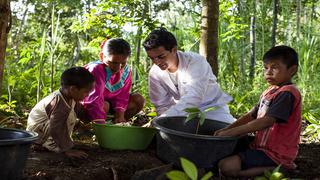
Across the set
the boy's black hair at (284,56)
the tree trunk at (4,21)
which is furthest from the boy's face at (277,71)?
the tree trunk at (4,21)

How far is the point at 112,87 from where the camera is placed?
3.04 meters

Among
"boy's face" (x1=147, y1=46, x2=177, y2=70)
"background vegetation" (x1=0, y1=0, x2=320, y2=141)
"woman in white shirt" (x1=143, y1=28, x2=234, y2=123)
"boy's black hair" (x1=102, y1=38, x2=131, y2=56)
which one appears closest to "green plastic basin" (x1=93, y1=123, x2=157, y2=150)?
A: "woman in white shirt" (x1=143, y1=28, x2=234, y2=123)

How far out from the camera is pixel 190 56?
8.79 ft

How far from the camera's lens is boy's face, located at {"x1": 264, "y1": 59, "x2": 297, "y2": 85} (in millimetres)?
2041

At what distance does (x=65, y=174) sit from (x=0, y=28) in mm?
954

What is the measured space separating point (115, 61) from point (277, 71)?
1.14 meters

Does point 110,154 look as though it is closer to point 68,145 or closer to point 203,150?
point 68,145

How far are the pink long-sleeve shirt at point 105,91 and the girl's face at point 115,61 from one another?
A: 42 mm

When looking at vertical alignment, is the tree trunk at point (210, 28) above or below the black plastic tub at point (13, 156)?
above

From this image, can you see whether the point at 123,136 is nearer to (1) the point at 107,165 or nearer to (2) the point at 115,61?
(1) the point at 107,165

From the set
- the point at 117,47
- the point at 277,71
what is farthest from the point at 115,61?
the point at 277,71

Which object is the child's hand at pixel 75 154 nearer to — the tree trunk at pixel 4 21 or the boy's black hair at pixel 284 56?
the tree trunk at pixel 4 21

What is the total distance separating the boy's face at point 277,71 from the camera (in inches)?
80.4

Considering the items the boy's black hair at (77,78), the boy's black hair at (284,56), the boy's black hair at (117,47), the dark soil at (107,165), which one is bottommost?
the dark soil at (107,165)
